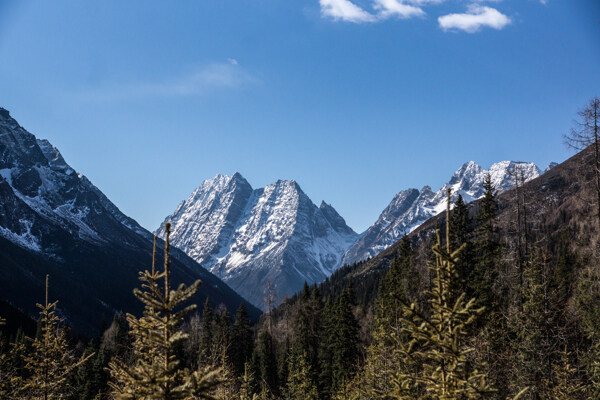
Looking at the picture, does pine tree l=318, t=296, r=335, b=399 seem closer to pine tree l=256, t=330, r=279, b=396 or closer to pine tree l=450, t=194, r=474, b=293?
pine tree l=256, t=330, r=279, b=396

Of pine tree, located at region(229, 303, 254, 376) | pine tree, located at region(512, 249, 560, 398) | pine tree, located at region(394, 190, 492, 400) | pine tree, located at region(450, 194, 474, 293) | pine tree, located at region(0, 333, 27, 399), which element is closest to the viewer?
pine tree, located at region(394, 190, 492, 400)

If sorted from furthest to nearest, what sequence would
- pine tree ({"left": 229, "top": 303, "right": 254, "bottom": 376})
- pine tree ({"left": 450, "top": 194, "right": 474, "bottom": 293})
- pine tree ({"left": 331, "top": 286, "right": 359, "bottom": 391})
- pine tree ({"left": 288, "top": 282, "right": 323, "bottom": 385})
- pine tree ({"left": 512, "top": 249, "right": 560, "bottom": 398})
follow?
1. pine tree ({"left": 229, "top": 303, "right": 254, "bottom": 376})
2. pine tree ({"left": 288, "top": 282, "right": 323, "bottom": 385})
3. pine tree ({"left": 331, "top": 286, "right": 359, "bottom": 391})
4. pine tree ({"left": 450, "top": 194, "right": 474, "bottom": 293})
5. pine tree ({"left": 512, "top": 249, "right": 560, "bottom": 398})

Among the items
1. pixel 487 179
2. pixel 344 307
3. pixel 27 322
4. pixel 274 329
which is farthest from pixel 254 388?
pixel 27 322

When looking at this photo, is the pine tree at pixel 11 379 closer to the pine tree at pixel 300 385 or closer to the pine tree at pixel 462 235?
the pine tree at pixel 300 385

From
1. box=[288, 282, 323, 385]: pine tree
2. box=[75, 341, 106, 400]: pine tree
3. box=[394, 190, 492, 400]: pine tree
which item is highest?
box=[288, 282, 323, 385]: pine tree

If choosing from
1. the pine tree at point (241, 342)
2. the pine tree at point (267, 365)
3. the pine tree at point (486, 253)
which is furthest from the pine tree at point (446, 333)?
the pine tree at point (241, 342)

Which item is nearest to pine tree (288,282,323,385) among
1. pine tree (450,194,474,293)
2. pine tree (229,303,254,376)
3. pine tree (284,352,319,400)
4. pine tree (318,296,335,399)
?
pine tree (318,296,335,399)

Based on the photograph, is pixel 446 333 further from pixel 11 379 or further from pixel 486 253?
pixel 486 253

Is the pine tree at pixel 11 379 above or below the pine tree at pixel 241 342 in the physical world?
below

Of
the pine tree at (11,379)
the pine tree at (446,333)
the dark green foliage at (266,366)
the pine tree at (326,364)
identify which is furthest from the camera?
the dark green foliage at (266,366)

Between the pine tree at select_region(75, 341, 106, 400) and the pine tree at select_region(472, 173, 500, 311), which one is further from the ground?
the pine tree at select_region(472, 173, 500, 311)

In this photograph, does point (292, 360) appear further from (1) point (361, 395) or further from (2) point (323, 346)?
(1) point (361, 395)

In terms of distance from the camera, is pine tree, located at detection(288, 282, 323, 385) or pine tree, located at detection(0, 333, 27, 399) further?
pine tree, located at detection(288, 282, 323, 385)

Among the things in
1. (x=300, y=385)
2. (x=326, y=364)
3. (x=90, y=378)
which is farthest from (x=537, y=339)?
Answer: (x=90, y=378)
